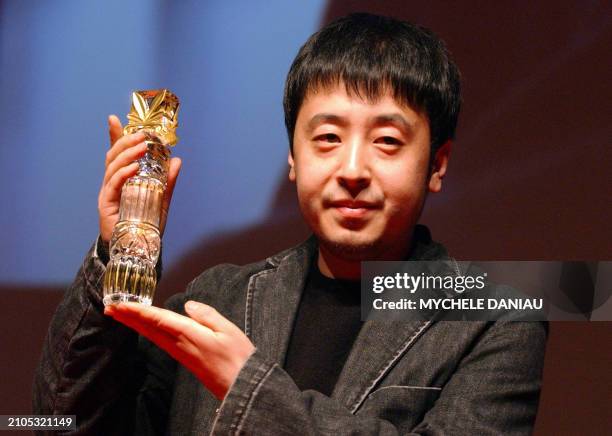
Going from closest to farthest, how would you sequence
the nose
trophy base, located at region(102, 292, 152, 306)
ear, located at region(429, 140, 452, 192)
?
trophy base, located at region(102, 292, 152, 306)
the nose
ear, located at region(429, 140, 452, 192)

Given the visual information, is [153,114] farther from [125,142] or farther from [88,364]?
[88,364]

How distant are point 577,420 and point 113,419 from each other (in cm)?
82

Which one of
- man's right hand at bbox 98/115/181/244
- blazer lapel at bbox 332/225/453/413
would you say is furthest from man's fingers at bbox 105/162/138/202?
blazer lapel at bbox 332/225/453/413

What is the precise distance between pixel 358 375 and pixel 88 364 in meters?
0.34

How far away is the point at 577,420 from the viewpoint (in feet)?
5.12

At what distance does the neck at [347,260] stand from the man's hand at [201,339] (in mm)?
Result: 327

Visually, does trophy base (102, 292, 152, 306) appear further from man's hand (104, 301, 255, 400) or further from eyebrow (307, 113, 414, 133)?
eyebrow (307, 113, 414, 133)

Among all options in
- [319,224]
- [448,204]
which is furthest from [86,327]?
[448,204]

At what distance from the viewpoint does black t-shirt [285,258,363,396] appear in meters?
1.18

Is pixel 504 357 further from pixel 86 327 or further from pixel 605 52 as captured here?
pixel 605 52

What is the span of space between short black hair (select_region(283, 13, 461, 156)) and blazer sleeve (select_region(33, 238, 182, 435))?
0.39 metres

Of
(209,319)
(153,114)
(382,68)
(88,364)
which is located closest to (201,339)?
(209,319)

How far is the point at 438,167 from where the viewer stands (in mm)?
1323

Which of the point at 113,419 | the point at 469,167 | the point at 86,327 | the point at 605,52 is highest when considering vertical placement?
the point at 605,52
